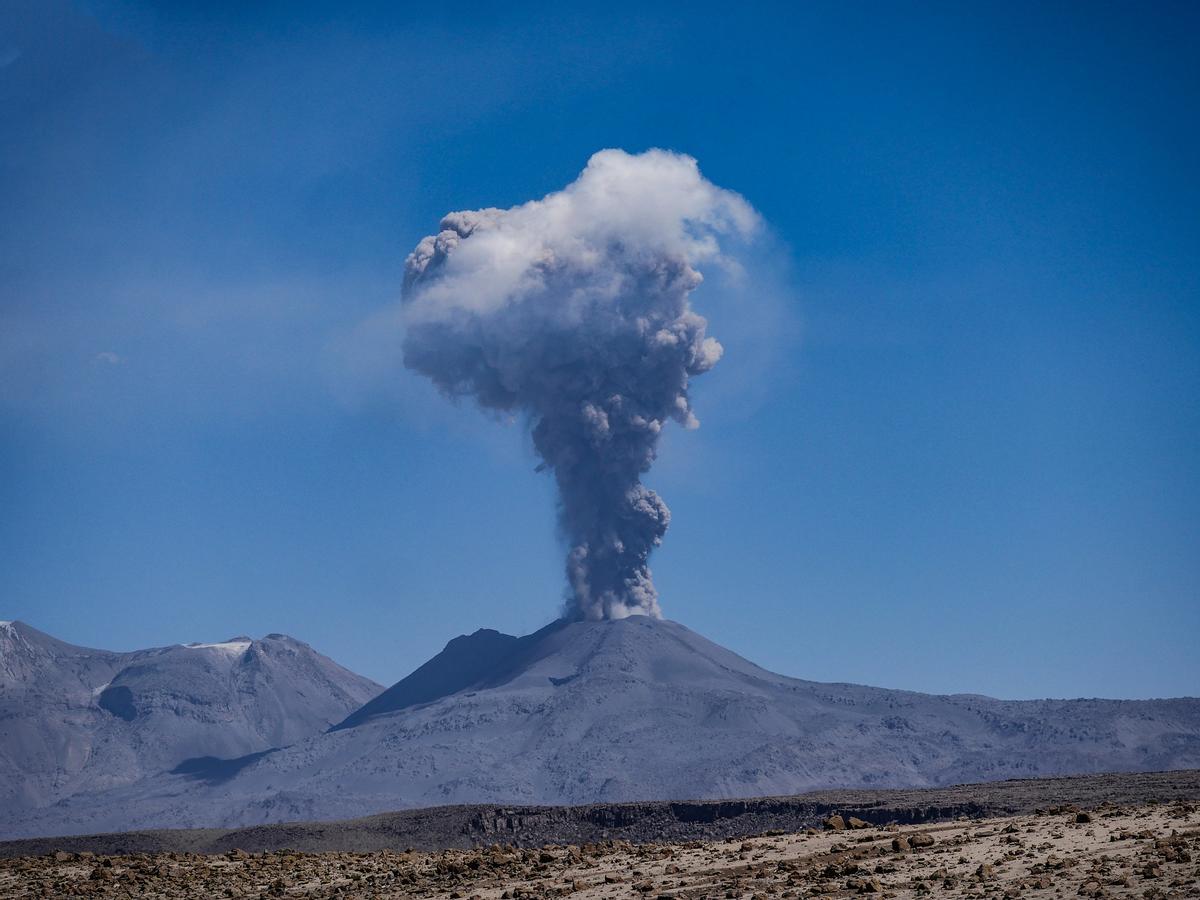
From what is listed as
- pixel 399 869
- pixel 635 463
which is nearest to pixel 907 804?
pixel 399 869

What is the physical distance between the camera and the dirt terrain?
1289 inches

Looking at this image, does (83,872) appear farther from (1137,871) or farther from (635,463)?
(635,463)

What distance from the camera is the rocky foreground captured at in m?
32.7

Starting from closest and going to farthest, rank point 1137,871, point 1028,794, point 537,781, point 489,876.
→ point 1137,871 < point 489,876 < point 1028,794 < point 537,781

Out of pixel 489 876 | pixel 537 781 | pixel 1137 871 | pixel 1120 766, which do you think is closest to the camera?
pixel 1137 871

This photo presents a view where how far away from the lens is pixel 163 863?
167ft

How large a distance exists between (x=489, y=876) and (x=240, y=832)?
53.7 m

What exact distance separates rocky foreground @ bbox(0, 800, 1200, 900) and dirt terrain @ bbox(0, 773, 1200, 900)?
5cm

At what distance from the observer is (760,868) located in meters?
37.9

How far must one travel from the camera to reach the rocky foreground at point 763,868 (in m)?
32.7

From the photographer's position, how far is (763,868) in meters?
37.8

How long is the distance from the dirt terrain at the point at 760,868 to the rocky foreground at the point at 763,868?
5 cm

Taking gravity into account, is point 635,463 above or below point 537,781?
above

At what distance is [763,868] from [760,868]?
78 millimetres
